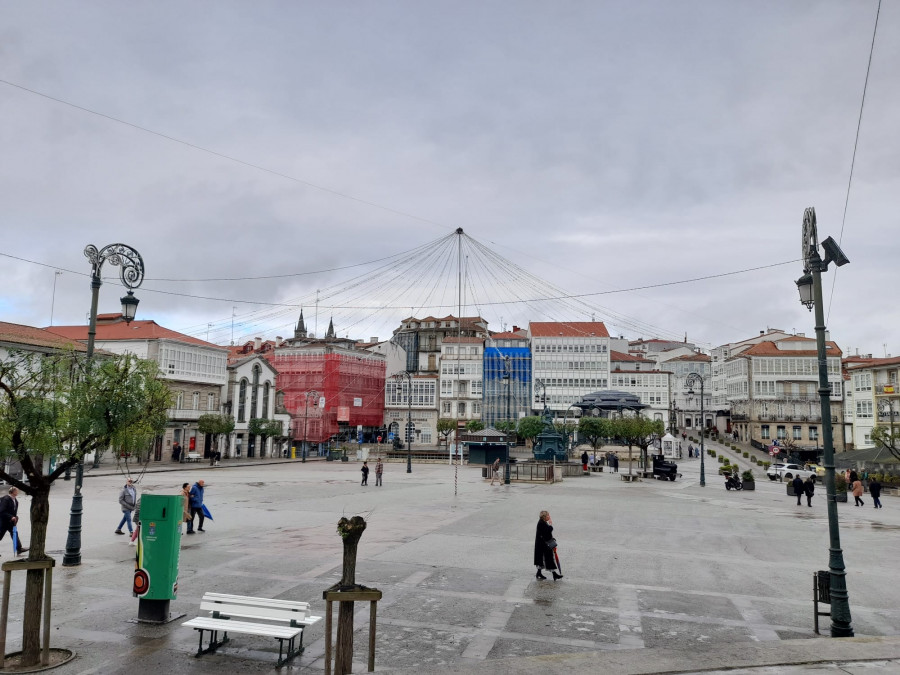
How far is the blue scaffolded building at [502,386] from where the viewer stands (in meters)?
92.8

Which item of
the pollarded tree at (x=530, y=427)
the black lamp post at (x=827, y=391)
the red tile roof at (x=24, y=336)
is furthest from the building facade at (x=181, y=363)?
the black lamp post at (x=827, y=391)

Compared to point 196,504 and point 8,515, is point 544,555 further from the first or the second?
point 8,515

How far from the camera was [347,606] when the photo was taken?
736 centimetres

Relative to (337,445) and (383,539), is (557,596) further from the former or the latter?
(337,445)

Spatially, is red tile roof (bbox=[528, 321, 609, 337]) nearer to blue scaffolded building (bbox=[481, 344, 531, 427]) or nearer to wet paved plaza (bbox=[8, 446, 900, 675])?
blue scaffolded building (bbox=[481, 344, 531, 427])

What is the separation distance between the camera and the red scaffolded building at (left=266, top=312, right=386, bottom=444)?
8200cm

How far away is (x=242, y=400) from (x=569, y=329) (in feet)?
157

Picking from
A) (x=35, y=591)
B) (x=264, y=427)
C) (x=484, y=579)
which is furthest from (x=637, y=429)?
(x=35, y=591)

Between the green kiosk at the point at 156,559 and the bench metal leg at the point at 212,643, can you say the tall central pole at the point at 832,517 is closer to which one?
the bench metal leg at the point at 212,643

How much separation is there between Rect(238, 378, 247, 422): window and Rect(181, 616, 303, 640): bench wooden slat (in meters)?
64.4

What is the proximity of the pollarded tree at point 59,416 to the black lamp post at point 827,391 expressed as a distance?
33.3 feet

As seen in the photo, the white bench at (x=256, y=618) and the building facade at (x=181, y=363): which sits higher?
the building facade at (x=181, y=363)

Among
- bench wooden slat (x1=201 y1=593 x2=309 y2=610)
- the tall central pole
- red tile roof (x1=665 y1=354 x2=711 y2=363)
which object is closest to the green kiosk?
bench wooden slat (x1=201 y1=593 x2=309 y2=610)

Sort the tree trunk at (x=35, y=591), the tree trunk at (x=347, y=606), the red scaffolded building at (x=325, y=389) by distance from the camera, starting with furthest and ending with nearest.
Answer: the red scaffolded building at (x=325, y=389)
the tree trunk at (x=35, y=591)
the tree trunk at (x=347, y=606)
